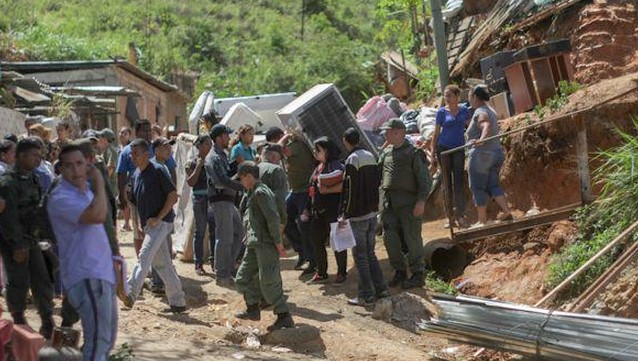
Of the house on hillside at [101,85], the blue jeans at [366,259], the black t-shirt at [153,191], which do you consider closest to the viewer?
the black t-shirt at [153,191]

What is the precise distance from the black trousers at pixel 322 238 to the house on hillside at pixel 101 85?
25.4ft

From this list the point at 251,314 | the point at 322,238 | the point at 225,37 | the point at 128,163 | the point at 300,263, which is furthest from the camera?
the point at 225,37

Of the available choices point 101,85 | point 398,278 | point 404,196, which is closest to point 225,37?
point 101,85

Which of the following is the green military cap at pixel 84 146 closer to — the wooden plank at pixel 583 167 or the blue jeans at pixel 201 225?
the blue jeans at pixel 201 225

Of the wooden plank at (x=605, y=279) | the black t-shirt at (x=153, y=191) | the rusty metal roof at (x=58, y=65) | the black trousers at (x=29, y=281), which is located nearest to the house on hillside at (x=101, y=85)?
the rusty metal roof at (x=58, y=65)

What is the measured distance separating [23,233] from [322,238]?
452 cm

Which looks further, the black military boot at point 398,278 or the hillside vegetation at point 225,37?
the hillside vegetation at point 225,37

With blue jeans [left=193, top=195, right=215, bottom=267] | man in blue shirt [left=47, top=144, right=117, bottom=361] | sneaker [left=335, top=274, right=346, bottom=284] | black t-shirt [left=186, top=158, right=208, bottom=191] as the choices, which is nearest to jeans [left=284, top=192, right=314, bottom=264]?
sneaker [left=335, top=274, right=346, bottom=284]

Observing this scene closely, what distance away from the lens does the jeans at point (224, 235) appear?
1240 cm

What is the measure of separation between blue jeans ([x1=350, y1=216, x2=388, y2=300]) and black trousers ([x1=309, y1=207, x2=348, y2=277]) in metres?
0.86

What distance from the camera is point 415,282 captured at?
480 inches

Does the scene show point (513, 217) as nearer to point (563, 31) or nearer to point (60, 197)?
point (563, 31)

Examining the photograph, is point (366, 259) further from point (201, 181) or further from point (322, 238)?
point (201, 181)

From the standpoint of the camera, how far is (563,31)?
49.9 feet
